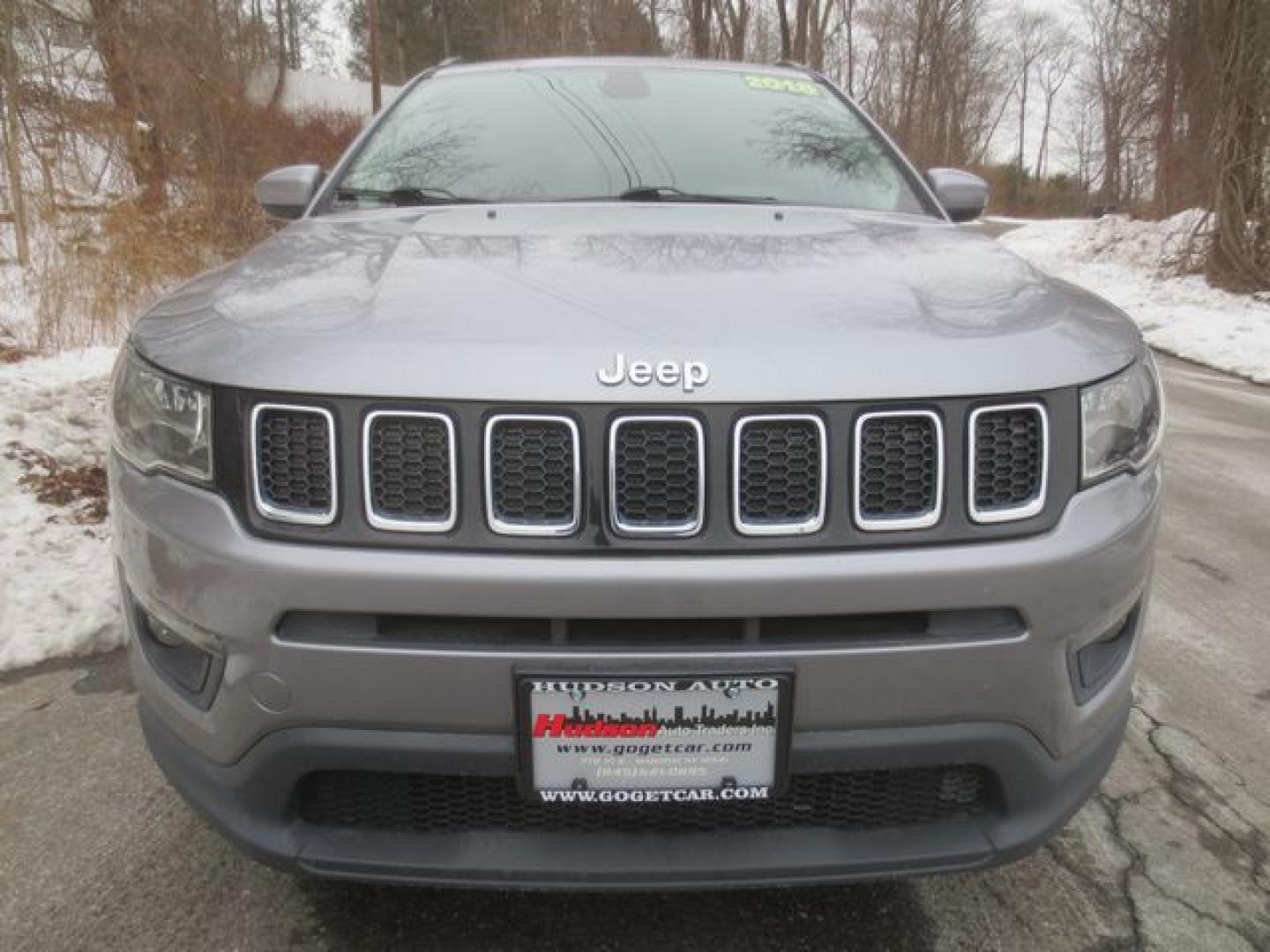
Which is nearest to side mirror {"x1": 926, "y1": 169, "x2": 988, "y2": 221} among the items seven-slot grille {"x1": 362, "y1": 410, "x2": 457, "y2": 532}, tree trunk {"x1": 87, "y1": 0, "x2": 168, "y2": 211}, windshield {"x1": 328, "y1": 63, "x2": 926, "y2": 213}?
windshield {"x1": 328, "y1": 63, "x2": 926, "y2": 213}

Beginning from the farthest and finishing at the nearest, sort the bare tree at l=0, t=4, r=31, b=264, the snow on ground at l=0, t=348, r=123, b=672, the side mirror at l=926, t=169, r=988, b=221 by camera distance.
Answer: the bare tree at l=0, t=4, r=31, b=264, the snow on ground at l=0, t=348, r=123, b=672, the side mirror at l=926, t=169, r=988, b=221

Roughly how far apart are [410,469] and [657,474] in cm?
36

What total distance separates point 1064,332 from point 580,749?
1029 millimetres

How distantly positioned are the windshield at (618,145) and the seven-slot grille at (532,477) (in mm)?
1156

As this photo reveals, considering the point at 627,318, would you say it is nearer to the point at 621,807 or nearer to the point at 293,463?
the point at 293,463

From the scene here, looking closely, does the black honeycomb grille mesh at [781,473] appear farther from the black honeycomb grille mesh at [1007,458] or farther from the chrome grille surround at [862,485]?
the black honeycomb grille mesh at [1007,458]

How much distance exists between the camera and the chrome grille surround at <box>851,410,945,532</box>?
4.50 ft

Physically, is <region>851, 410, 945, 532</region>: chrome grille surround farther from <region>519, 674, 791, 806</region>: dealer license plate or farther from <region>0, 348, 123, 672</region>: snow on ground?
<region>0, 348, 123, 672</region>: snow on ground

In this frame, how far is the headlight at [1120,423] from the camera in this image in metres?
1.50

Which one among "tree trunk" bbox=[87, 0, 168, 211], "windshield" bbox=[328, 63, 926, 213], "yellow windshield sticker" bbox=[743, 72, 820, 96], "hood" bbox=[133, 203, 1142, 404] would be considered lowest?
"hood" bbox=[133, 203, 1142, 404]

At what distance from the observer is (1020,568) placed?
1.39 meters

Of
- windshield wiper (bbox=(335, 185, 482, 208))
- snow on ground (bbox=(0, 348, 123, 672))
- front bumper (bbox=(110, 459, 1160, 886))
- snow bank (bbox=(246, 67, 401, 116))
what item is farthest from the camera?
snow bank (bbox=(246, 67, 401, 116))

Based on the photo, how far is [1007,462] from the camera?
143cm

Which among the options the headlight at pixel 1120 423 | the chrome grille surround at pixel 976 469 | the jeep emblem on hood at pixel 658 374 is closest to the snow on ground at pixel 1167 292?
the headlight at pixel 1120 423
